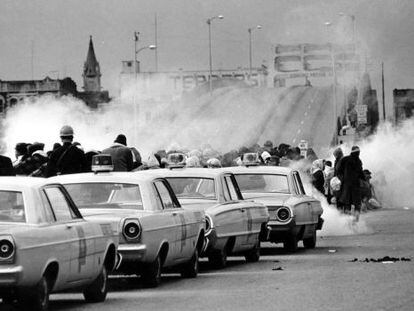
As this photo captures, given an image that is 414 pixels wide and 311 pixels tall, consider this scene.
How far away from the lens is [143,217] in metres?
17.5

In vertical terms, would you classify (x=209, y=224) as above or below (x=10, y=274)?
above

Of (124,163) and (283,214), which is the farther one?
(124,163)

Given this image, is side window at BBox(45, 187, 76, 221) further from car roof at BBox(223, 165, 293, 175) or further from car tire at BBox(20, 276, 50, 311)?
car roof at BBox(223, 165, 293, 175)

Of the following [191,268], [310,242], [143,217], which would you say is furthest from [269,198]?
[143,217]

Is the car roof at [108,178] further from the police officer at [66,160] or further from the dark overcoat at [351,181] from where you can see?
the dark overcoat at [351,181]

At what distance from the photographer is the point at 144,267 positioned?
57.8ft

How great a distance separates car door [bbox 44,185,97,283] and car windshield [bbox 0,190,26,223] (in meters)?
0.38

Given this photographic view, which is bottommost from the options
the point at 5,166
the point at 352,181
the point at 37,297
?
the point at 37,297

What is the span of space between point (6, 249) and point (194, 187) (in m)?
8.30

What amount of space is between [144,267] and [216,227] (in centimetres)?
309

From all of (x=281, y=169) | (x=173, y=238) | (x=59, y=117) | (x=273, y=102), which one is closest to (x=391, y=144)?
(x=59, y=117)

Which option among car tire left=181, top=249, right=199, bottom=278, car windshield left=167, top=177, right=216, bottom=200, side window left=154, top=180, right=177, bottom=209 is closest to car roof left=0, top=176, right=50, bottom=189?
side window left=154, top=180, right=177, bottom=209

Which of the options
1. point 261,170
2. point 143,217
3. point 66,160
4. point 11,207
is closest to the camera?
point 11,207

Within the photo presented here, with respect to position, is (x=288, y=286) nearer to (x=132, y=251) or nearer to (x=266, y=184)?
(x=132, y=251)
